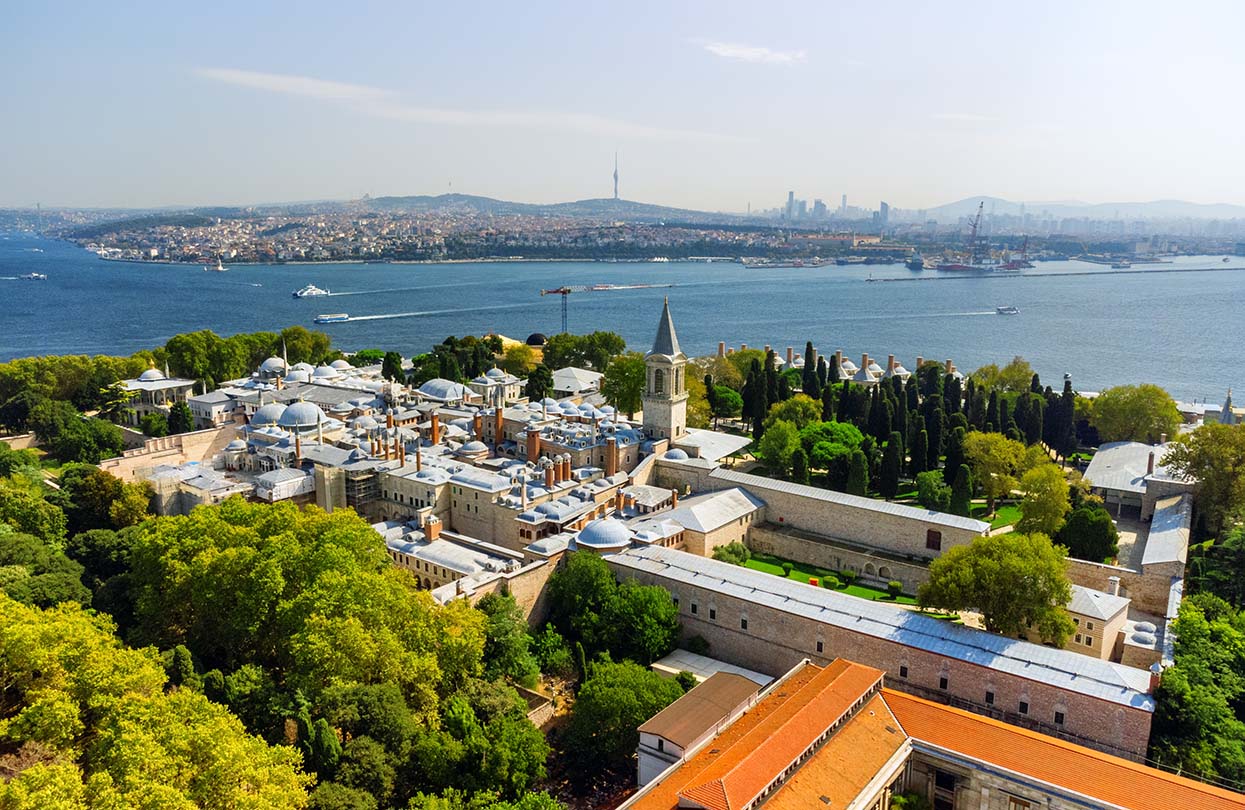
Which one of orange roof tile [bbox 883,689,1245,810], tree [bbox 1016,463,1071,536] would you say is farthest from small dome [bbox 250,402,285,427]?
tree [bbox 1016,463,1071,536]

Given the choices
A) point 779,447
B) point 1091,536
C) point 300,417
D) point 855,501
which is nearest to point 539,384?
point 300,417

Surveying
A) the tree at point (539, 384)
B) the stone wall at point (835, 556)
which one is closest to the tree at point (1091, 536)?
the stone wall at point (835, 556)

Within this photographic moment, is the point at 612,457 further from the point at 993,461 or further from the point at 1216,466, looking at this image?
the point at 1216,466

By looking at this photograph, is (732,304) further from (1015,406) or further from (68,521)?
(68,521)

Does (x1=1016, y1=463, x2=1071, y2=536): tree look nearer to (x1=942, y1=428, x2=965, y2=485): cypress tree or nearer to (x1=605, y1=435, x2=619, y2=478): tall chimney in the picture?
(x1=942, y1=428, x2=965, y2=485): cypress tree

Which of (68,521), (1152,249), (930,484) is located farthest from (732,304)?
(1152,249)

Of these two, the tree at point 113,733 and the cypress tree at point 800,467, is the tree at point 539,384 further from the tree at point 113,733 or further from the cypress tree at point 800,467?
the tree at point 113,733

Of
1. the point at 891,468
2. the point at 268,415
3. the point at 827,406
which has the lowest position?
the point at 891,468
